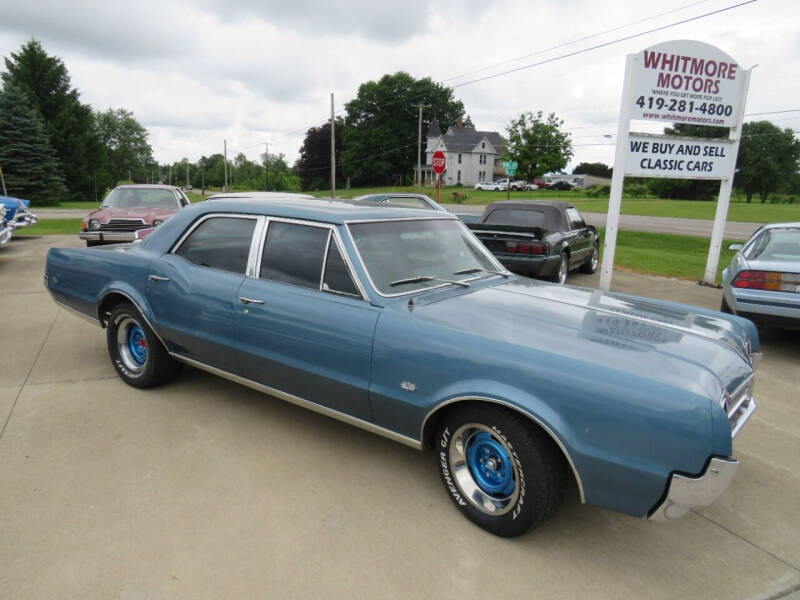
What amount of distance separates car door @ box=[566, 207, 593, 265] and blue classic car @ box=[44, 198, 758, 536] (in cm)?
613

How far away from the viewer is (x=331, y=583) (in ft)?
7.50

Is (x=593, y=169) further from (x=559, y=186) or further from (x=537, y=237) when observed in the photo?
(x=537, y=237)

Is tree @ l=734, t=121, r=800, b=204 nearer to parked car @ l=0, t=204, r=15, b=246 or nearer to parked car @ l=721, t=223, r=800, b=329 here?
parked car @ l=721, t=223, r=800, b=329

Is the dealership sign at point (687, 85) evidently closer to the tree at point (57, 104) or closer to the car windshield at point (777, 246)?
the car windshield at point (777, 246)

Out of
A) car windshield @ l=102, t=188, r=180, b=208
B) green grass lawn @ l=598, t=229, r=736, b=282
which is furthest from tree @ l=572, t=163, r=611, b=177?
car windshield @ l=102, t=188, r=180, b=208

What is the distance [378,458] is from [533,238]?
573 centimetres

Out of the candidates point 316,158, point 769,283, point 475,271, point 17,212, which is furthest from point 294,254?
point 316,158

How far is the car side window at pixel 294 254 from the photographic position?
324cm

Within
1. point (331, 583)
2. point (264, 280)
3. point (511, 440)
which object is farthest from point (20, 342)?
point (511, 440)

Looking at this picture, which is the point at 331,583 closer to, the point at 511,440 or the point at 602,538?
the point at 511,440

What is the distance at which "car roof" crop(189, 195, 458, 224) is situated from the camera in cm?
333

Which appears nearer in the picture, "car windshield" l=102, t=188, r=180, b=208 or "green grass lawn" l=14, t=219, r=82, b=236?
"car windshield" l=102, t=188, r=180, b=208

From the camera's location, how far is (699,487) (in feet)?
6.79

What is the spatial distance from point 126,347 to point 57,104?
156 ft
